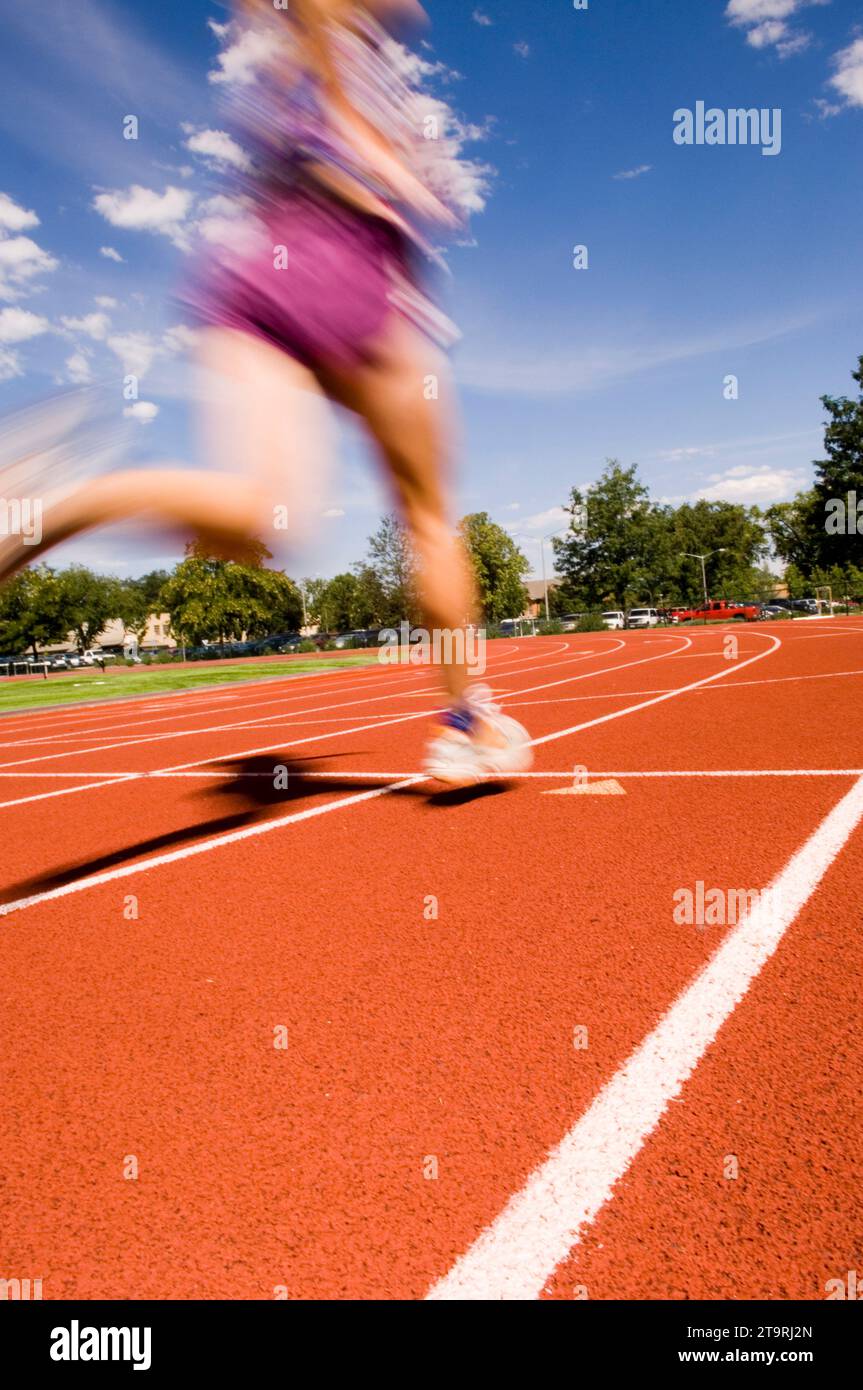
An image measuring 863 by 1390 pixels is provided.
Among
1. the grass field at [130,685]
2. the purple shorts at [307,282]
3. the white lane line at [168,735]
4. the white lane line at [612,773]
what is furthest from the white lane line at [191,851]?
the grass field at [130,685]

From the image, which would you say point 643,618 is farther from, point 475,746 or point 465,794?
point 475,746

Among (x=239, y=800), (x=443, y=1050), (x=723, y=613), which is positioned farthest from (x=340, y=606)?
(x=443, y=1050)

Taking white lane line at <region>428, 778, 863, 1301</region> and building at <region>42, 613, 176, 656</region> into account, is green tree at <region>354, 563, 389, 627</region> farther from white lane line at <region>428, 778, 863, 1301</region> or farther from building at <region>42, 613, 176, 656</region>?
white lane line at <region>428, 778, 863, 1301</region>

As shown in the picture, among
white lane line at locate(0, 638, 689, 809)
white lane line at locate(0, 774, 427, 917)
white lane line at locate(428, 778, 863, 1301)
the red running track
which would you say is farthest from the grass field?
white lane line at locate(428, 778, 863, 1301)

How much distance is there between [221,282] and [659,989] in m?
2.39

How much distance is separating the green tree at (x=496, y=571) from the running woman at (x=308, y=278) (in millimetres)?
71626

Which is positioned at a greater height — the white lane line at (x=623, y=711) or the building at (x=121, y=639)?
the building at (x=121, y=639)

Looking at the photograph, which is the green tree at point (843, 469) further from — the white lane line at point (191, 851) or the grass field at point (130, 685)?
the white lane line at point (191, 851)

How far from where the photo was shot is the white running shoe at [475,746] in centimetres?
381

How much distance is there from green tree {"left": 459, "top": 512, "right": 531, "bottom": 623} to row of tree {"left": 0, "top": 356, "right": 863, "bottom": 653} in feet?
0.40

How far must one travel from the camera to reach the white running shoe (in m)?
3.81

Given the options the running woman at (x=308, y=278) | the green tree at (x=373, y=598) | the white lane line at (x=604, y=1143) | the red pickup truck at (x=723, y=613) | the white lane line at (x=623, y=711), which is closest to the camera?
the white lane line at (x=604, y=1143)

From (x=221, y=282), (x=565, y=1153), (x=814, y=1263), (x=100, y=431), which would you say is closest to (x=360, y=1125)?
(x=565, y=1153)

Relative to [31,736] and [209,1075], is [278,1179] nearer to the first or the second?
[209,1075]
